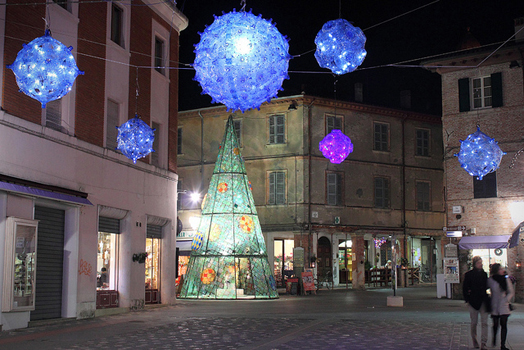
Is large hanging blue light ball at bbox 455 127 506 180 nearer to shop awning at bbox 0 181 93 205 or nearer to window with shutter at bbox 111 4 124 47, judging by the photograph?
shop awning at bbox 0 181 93 205

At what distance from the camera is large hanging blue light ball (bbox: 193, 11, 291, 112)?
977 cm

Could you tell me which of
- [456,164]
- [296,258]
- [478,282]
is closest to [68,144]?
[478,282]

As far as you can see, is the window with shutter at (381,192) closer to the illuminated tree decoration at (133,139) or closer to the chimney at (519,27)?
the chimney at (519,27)

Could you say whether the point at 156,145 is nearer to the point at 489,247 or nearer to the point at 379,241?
the point at 489,247

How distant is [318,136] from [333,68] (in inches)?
1025

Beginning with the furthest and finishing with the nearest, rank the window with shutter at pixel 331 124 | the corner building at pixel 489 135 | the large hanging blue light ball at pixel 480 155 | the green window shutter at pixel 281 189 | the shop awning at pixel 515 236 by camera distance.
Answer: the window with shutter at pixel 331 124 < the green window shutter at pixel 281 189 < the corner building at pixel 489 135 < the shop awning at pixel 515 236 < the large hanging blue light ball at pixel 480 155

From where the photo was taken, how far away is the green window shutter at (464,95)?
89.6ft

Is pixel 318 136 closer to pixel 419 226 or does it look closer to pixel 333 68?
pixel 419 226

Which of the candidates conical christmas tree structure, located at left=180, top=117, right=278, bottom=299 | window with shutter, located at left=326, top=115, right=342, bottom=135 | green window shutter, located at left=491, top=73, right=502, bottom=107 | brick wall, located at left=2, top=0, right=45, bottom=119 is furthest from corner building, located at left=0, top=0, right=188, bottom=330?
window with shutter, located at left=326, top=115, right=342, bottom=135

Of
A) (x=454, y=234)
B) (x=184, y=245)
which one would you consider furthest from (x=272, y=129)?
(x=454, y=234)

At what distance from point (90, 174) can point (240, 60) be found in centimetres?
923

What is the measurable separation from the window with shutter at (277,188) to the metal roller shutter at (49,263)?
22.1 metres

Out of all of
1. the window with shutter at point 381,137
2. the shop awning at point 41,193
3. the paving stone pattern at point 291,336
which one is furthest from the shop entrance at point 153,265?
the window with shutter at point 381,137

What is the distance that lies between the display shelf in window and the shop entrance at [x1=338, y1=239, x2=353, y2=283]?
26.0 meters
